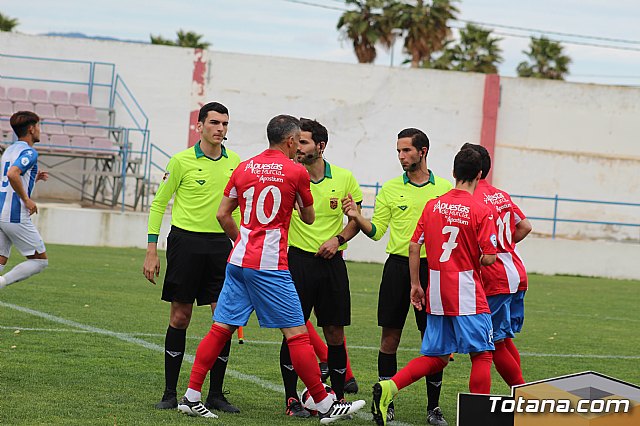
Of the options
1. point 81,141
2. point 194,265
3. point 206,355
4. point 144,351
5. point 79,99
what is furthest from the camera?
point 79,99

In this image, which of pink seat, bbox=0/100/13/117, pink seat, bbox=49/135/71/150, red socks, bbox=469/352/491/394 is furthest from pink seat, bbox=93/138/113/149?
red socks, bbox=469/352/491/394

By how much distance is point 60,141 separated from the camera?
27.5m

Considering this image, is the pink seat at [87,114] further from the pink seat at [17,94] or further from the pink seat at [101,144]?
the pink seat at [17,94]

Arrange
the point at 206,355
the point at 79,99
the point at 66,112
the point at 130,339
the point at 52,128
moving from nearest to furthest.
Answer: the point at 206,355, the point at 130,339, the point at 52,128, the point at 66,112, the point at 79,99

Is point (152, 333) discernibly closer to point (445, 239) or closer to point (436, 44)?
point (445, 239)

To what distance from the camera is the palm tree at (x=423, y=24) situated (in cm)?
4581

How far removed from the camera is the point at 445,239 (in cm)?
677

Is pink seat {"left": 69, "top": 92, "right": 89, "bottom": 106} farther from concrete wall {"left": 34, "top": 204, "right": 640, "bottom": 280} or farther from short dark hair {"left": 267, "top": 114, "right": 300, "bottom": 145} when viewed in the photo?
short dark hair {"left": 267, "top": 114, "right": 300, "bottom": 145}

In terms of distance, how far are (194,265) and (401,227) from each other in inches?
60.9

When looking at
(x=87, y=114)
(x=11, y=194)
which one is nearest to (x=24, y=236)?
(x=11, y=194)

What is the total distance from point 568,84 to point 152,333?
24.2m

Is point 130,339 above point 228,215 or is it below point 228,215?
below

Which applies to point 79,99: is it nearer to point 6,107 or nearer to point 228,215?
point 6,107

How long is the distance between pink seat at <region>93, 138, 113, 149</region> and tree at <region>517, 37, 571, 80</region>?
93.7 ft
